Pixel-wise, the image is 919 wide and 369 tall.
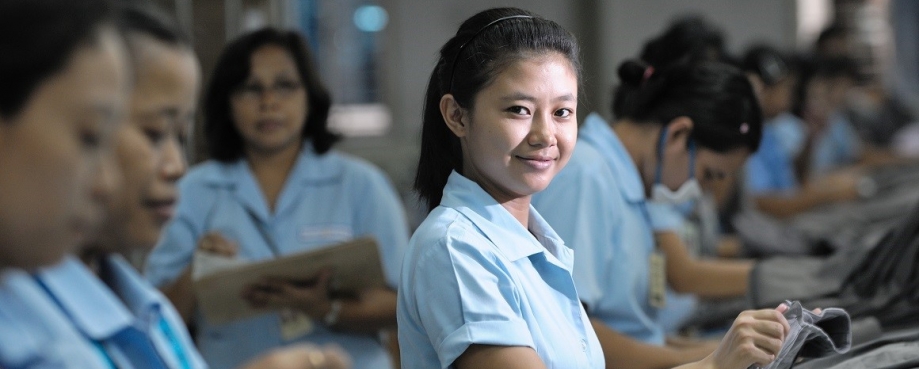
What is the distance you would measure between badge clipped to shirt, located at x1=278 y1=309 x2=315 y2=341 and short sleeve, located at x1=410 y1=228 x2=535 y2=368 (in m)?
1.14

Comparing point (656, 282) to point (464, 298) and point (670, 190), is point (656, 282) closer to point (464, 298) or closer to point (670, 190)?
point (670, 190)

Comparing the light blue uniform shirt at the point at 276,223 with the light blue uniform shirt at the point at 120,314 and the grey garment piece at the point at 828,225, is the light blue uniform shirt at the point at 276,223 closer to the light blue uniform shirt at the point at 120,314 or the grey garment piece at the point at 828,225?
the light blue uniform shirt at the point at 120,314

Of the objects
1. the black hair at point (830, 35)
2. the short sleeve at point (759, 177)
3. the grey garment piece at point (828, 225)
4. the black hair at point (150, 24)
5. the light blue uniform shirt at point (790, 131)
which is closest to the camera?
the black hair at point (150, 24)

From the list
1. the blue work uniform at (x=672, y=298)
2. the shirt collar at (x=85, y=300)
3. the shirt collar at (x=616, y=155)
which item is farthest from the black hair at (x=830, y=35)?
the shirt collar at (x=85, y=300)

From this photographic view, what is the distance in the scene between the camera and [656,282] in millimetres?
2332

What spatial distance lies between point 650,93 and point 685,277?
2.26 feet

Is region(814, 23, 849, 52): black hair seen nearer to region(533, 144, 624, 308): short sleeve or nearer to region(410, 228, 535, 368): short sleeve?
region(533, 144, 624, 308): short sleeve

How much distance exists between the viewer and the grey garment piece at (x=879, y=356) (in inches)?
68.7

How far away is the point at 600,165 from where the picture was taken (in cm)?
219

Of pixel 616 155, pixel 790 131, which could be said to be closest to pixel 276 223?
pixel 616 155

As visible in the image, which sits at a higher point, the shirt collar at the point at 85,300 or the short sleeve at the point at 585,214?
the shirt collar at the point at 85,300

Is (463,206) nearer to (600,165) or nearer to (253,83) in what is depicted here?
(600,165)

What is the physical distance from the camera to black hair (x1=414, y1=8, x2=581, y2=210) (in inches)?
56.7

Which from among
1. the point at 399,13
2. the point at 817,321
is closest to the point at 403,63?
the point at 399,13
